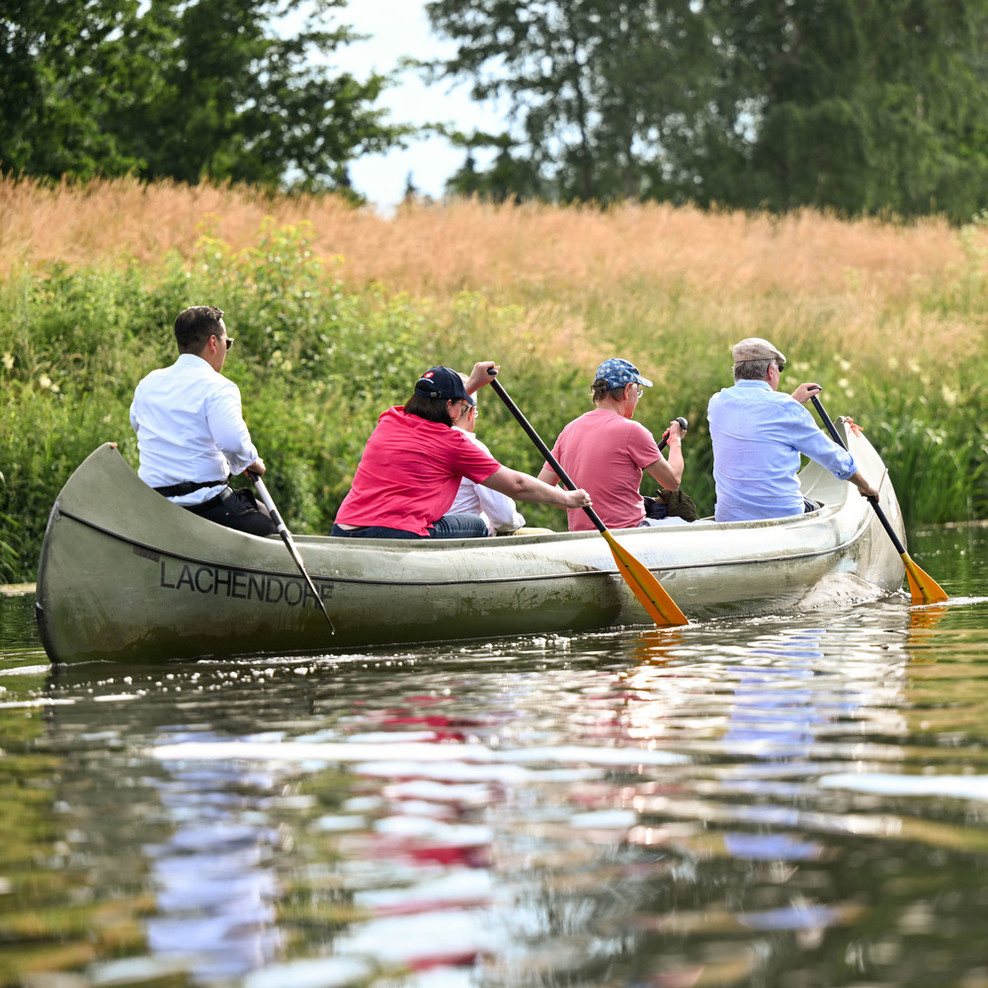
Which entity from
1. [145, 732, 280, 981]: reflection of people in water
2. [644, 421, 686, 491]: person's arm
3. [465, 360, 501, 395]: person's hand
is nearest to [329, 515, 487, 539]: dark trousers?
[465, 360, 501, 395]: person's hand

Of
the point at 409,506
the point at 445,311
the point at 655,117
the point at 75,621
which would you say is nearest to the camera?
the point at 75,621

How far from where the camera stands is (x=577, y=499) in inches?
304

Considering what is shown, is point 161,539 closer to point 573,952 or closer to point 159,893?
point 159,893

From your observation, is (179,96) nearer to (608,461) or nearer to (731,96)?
(731,96)

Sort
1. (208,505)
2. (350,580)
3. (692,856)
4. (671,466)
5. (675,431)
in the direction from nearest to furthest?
1. (692,856)
2. (208,505)
3. (350,580)
4. (671,466)
5. (675,431)

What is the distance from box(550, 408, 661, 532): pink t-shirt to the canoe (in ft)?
1.21

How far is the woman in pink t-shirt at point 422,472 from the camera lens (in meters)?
7.38

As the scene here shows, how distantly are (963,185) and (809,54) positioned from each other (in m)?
4.15

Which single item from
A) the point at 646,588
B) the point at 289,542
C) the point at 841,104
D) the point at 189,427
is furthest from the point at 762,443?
the point at 841,104

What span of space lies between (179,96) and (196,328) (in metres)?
18.0

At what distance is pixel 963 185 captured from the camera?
3216 cm

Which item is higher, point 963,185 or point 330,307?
point 963,185

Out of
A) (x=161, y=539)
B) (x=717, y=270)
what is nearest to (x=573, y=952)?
(x=161, y=539)

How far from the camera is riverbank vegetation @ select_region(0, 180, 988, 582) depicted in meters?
12.6
